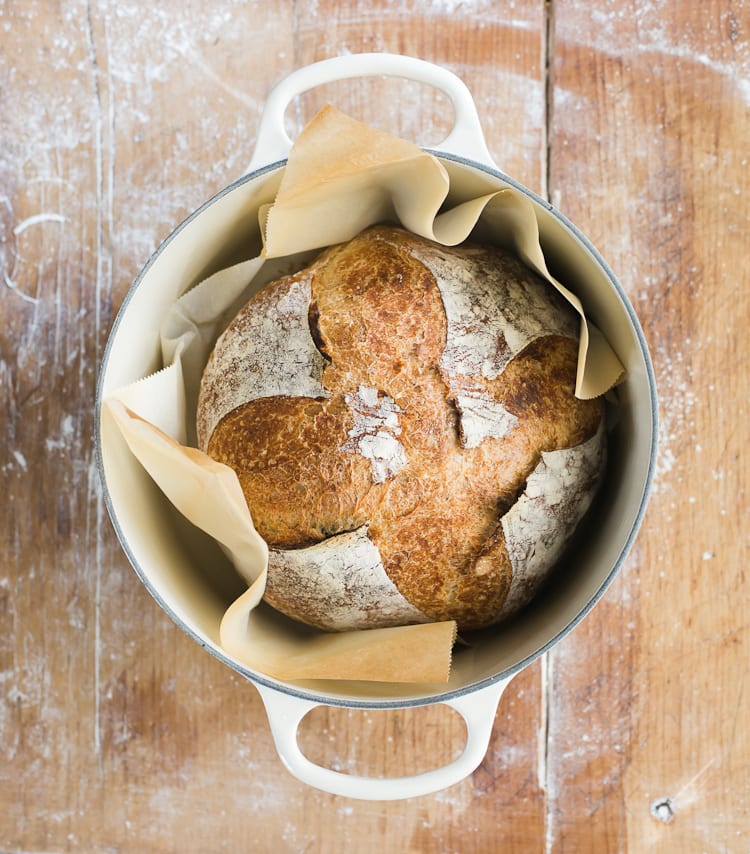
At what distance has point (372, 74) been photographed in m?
0.72

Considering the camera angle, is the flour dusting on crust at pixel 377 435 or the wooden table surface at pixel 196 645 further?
the wooden table surface at pixel 196 645

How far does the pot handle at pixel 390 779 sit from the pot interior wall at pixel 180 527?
2 centimetres

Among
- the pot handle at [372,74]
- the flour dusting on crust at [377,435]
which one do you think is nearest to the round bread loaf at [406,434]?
the flour dusting on crust at [377,435]

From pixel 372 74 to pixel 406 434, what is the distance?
304 mm

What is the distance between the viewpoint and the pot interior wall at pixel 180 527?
72 centimetres

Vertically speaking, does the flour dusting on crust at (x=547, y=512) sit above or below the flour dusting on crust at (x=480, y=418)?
below

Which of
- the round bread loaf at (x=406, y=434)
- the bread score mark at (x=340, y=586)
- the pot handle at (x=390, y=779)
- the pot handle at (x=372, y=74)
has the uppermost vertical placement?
the pot handle at (x=372, y=74)

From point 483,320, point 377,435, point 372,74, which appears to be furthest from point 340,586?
point 372,74

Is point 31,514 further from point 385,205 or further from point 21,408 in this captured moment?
point 385,205

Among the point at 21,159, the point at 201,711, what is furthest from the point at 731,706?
the point at 21,159

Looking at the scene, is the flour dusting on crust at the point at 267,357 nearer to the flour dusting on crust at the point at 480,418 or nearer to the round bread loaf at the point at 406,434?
the round bread loaf at the point at 406,434

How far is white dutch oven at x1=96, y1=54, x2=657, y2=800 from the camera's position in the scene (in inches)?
27.7

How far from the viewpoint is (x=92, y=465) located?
0.94 meters

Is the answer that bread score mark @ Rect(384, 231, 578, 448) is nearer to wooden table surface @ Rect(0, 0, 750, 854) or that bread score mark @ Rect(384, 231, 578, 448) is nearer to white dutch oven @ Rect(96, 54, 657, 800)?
white dutch oven @ Rect(96, 54, 657, 800)
